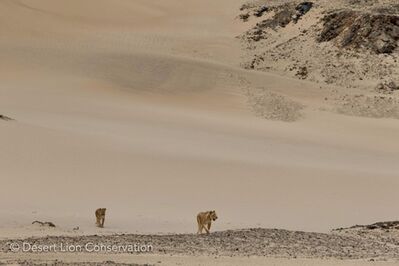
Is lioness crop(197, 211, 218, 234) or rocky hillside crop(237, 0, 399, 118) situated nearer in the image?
lioness crop(197, 211, 218, 234)

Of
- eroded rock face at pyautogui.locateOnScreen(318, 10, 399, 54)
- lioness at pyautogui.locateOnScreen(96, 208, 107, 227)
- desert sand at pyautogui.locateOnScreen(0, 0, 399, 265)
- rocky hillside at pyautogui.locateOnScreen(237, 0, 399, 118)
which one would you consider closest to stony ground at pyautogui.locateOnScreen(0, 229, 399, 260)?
desert sand at pyautogui.locateOnScreen(0, 0, 399, 265)

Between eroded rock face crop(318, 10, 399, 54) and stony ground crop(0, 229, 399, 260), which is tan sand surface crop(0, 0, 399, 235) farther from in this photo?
eroded rock face crop(318, 10, 399, 54)

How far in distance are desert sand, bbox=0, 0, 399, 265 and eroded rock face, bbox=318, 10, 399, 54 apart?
12.0 ft

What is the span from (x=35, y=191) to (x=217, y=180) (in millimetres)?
Answer: 5318

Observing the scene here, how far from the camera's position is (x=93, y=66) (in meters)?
41.4

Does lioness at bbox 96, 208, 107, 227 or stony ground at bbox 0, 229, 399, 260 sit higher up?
lioness at bbox 96, 208, 107, 227

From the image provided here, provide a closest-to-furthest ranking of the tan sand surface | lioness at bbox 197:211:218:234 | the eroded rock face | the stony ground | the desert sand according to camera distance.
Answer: the stony ground, lioness at bbox 197:211:218:234, the desert sand, the tan sand surface, the eroded rock face

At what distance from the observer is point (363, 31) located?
4316 centimetres

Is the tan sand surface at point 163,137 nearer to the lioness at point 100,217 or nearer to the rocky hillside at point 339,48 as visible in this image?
the lioness at point 100,217

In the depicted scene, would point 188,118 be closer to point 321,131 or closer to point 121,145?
point 321,131

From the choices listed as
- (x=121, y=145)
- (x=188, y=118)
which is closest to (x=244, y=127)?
(x=188, y=118)

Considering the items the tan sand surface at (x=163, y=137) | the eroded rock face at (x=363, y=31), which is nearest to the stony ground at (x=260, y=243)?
the tan sand surface at (x=163, y=137)

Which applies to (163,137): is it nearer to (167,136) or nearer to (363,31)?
(167,136)

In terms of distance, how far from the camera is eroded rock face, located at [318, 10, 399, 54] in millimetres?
42438
